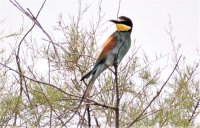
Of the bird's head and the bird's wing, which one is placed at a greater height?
the bird's head

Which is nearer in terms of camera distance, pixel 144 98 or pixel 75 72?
pixel 75 72

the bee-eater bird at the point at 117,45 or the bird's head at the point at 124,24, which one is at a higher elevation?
the bird's head at the point at 124,24

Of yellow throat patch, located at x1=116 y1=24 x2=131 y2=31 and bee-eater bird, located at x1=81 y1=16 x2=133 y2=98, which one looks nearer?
bee-eater bird, located at x1=81 y1=16 x2=133 y2=98

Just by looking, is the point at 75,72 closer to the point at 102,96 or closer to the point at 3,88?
the point at 102,96

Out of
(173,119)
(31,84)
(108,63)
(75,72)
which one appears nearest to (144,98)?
(173,119)

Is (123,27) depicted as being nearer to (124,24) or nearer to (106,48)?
(124,24)

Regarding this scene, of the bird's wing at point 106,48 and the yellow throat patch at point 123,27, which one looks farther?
the yellow throat patch at point 123,27

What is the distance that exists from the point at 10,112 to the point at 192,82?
1526mm

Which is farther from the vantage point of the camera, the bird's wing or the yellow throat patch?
the yellow throat patch

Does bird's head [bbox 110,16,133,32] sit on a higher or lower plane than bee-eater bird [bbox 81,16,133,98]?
higher

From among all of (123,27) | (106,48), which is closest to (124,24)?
(123,27)

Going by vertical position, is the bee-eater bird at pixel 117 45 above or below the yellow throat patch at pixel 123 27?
below

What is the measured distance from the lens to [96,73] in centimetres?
187

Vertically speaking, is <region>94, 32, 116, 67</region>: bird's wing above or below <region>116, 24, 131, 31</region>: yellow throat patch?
below
